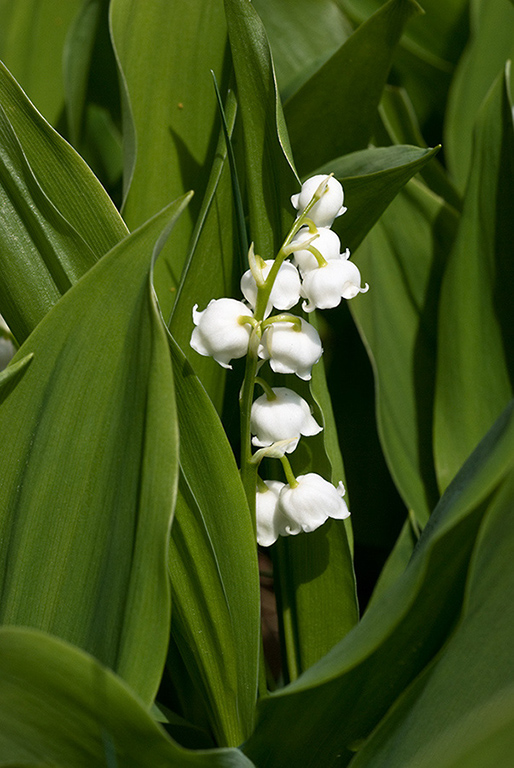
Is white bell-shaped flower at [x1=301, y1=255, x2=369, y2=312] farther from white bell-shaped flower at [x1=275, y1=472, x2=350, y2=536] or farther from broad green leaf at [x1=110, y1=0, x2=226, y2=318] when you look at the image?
broad green leaf at [x1=110, y1=0, x2=226, y2=318]

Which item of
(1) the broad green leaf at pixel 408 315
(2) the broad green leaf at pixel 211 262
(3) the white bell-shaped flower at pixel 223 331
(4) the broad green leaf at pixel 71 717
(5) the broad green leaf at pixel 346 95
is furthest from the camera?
(1) the broad green leaf at pixel 408 315

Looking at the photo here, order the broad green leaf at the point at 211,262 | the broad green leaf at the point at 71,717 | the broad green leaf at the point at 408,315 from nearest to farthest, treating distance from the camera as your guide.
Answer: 1. the broad green leaf at the point at 71,717
2. the broad green leaf at the point at 211,262
3. the broad green leaf at the point at 408,315

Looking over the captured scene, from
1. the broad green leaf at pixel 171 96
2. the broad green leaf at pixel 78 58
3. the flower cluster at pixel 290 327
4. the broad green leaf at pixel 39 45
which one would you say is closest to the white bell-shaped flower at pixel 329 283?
the flower cluster at pixel 290 327

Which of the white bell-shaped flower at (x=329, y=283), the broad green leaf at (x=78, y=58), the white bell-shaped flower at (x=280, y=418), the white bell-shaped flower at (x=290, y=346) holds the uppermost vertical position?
the broad green leaf at (x=78, y=58)

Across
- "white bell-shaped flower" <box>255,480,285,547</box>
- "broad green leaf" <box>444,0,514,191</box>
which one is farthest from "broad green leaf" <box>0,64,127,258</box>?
"broad green leaf" <box>444,0,514,191</box>

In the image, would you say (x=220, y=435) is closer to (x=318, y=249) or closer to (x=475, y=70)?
(x=318, y=249)

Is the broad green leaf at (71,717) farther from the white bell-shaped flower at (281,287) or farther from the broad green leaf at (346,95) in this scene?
the broad green leaf at (346,95)
